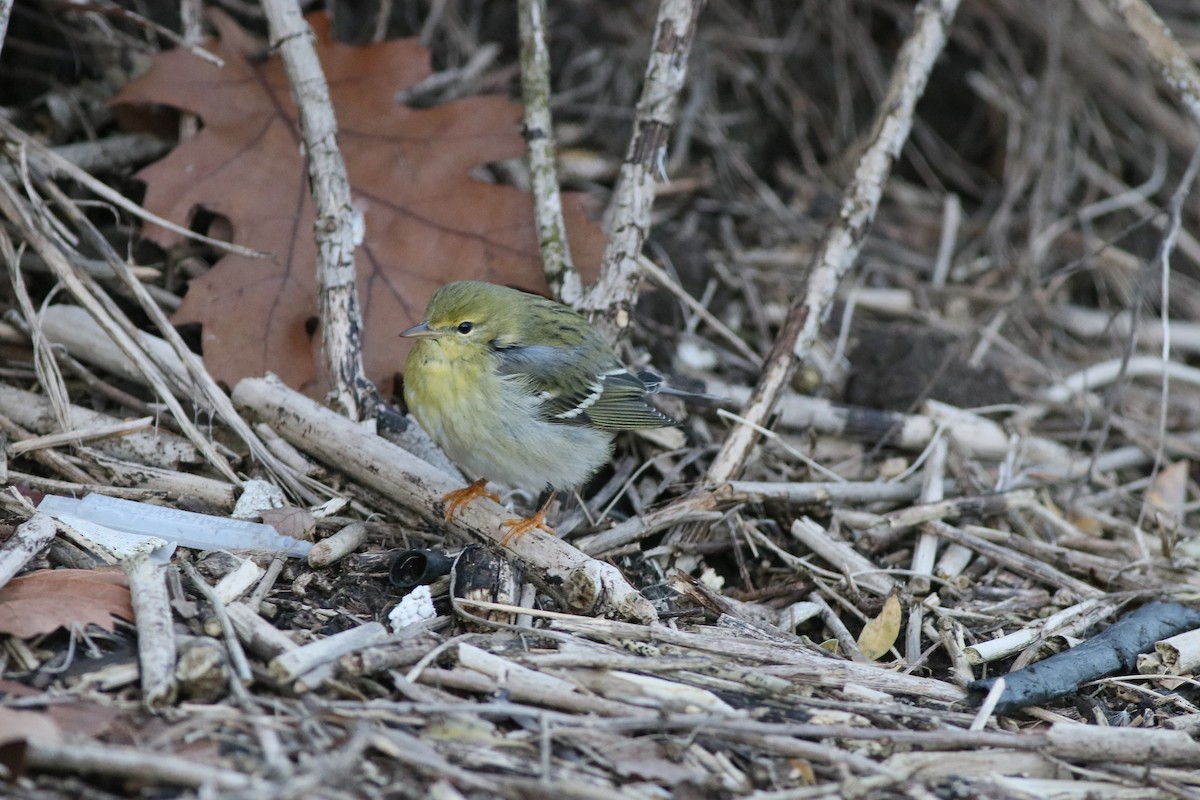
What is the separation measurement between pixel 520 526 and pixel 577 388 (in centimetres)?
78

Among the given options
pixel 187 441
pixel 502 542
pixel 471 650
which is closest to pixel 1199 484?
pixel 502 542

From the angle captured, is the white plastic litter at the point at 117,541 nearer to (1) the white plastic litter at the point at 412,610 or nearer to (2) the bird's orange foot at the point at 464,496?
(1) the white plastic litter at the point at 412,610

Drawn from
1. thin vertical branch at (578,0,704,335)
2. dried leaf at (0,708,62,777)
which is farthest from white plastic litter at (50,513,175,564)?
thin vertical branch at (578,0,704,335)

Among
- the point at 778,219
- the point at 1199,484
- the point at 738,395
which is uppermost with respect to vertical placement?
the point at 778,219

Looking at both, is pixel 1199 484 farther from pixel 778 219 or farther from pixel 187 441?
pixel 187 441

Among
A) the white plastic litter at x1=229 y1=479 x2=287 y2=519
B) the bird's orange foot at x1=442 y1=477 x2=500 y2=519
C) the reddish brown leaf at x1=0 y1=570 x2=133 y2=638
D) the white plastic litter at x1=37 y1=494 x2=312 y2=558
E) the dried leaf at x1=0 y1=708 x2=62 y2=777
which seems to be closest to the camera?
the dried leaf at x1=0 y1=708 x2=62 y2=777

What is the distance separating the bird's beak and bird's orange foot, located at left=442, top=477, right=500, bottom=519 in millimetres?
616

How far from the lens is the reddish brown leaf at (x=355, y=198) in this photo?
4.76 metres

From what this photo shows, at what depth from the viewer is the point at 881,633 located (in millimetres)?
4234

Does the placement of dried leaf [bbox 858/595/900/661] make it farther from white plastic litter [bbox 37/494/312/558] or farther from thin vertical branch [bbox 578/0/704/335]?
white plastic litter [bbox 37/494/312/558]

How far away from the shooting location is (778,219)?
7.01 metres

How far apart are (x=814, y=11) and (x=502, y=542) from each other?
5.00 m

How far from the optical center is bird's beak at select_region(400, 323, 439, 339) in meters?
4.50

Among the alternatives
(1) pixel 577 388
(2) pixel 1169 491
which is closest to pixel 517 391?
(1) pixel 577 388
